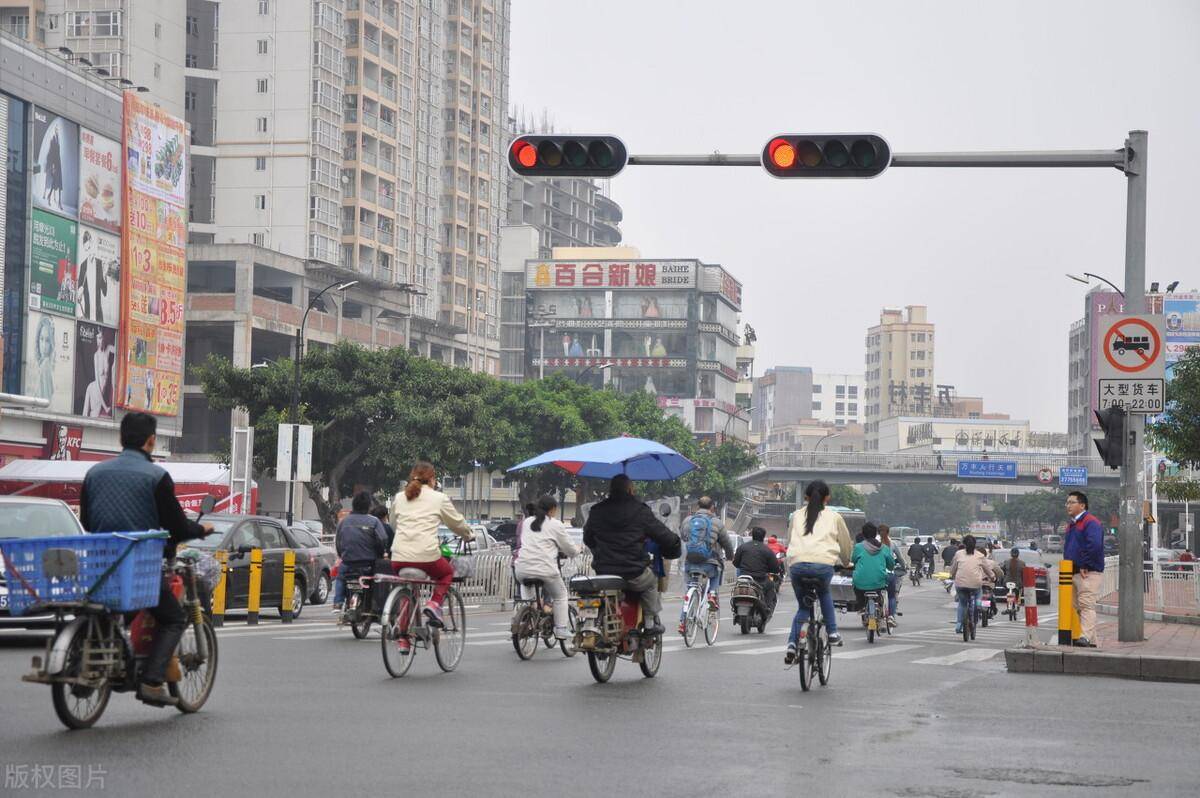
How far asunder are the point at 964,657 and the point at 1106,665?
357cm

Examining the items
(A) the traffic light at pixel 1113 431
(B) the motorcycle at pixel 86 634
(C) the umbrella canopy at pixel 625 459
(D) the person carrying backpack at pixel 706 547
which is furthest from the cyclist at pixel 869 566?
(B) the motorcycle at pixel 86 634

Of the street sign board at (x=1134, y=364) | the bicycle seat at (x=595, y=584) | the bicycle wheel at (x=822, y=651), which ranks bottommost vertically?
the bicycle wheel at (x=822, y=651)

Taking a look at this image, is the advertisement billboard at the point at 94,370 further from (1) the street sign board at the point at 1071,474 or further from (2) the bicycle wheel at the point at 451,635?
(1) the street sign board at the point at 1071,474

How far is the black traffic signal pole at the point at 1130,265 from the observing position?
1795 cm

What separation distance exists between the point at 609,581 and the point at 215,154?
79.1m

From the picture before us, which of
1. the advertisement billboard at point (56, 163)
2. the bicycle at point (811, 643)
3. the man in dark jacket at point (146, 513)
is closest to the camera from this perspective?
the man in dark jacket at point (146, 513)

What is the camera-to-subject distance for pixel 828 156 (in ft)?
54.6

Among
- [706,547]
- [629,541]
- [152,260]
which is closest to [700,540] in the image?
[706,547]

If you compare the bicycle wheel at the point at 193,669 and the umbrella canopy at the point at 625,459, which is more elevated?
the umbrella canopy at the point at 625,459

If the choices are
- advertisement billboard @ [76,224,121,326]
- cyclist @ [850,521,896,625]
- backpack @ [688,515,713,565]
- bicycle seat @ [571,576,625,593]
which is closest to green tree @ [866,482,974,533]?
advertisement billboard @ [76,224,121,326]

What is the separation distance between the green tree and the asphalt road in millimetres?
166732

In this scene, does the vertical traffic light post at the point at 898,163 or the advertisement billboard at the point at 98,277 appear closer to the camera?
the vertical traffic light post at the point at 898,163

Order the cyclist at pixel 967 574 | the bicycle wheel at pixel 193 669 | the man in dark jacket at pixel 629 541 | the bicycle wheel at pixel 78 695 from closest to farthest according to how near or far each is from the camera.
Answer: the bicycle wheel at pixel 78 695 < the bicycle wheel at pixel 193 669 < the man in dark jacket at pixel 629 541 < the cyclist at pixel 967 574

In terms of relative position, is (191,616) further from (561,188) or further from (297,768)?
(561,188)
